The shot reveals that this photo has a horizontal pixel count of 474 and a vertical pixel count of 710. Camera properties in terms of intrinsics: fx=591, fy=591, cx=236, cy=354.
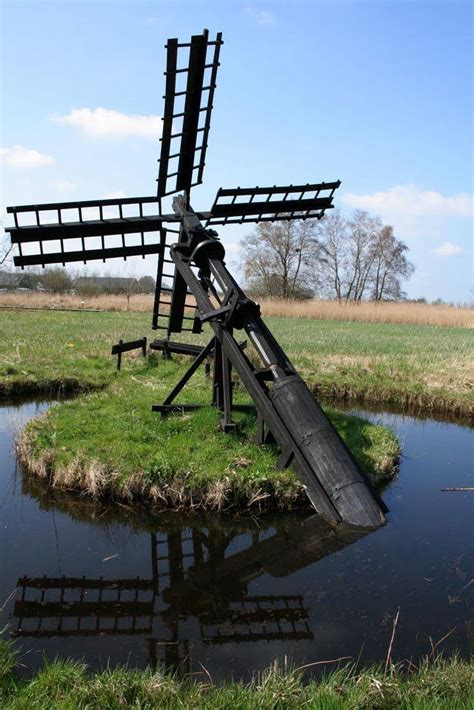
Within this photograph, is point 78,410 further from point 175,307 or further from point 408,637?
point 408,637

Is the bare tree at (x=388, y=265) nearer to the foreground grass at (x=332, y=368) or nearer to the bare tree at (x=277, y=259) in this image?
the bare tree at (x=277, y=259)

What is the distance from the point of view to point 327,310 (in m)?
44.1

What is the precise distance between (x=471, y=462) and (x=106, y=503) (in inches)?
272

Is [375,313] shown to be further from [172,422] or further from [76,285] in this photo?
[172,422]

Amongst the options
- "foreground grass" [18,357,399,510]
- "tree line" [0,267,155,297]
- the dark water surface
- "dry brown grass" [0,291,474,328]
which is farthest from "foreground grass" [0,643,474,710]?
"tree line" [0,267,155,297]

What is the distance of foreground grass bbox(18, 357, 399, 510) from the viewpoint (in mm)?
8375

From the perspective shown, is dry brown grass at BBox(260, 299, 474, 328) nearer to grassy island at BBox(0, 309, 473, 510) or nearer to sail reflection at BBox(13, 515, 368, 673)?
grassy island at BBox(0, 309, 473, 510)

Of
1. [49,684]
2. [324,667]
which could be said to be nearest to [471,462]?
[324,667]

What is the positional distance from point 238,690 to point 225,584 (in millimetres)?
2158

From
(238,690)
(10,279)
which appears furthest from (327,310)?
(10,279)

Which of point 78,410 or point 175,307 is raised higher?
point 175,307

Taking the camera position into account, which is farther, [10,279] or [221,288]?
[10,279]

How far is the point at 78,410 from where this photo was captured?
11352 mm

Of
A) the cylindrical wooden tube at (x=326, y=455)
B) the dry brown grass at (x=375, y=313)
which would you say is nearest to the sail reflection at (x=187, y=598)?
the cylindrical wooden tube at (x=326, y=455)
